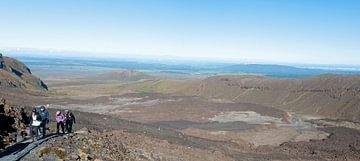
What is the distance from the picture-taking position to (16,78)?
324 ft

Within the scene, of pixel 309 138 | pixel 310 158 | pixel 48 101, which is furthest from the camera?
pixel 48 101

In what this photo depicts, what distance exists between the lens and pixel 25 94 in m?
80.1

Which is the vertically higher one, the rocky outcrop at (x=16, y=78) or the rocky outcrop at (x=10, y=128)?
the rocky outcrop at (x=10, y=128)

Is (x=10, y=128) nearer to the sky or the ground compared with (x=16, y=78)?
nearer to the sky

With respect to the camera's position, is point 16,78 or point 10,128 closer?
point 10,128

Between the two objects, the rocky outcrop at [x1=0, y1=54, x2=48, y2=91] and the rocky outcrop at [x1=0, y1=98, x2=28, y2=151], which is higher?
the rocky outcrop at [x1=0, y1=98, x2=28, y2=151]

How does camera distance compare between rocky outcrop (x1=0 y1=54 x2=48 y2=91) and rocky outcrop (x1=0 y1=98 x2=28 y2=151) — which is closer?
rocky outcrop (x1=0 y1=98 x2=28 y2=151)

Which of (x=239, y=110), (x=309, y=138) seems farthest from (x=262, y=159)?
(x=239, y=110)

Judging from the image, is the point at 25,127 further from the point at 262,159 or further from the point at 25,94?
the point at 25,94

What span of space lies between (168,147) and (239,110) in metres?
47.8

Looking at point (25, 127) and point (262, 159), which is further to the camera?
point (262, 159)

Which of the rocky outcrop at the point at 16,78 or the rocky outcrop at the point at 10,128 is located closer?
the rocky outcrop at the point at 10,128

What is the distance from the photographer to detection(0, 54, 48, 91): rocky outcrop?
90.2m

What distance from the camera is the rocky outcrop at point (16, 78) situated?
296 feet
